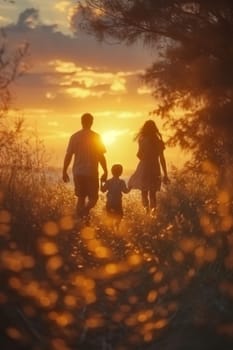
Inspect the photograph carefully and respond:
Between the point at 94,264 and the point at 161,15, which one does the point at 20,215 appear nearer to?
the point at 94,264

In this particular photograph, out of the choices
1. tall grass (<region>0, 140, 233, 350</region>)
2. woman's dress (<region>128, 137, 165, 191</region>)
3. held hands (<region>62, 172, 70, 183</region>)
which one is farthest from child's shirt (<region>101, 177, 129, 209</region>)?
A: tall grass (<region>0, 140, 233, 350</region>)

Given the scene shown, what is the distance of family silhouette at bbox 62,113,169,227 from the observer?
14031 mm

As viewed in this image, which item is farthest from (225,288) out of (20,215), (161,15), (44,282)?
(161,15)

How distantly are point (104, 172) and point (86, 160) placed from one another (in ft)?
2.14

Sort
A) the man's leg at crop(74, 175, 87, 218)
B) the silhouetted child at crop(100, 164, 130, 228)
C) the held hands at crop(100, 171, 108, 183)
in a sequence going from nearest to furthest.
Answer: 1. the man's leg at crop(74, 175, 87, 218)
2. the held hands at crop(100, 171, 108, 183)
3. the silhouetted child at crop(100, 164, 130, 228)

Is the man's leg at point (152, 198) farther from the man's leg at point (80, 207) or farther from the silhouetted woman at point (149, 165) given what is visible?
the man's leg at point (80, 207)

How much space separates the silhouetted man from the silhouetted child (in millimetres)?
722

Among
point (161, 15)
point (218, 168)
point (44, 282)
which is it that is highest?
point (161, 15)

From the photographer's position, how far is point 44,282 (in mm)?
8602

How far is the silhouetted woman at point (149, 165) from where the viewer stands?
56.1 feet

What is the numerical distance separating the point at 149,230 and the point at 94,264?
160 centimetres

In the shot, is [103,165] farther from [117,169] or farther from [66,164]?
[117,169]

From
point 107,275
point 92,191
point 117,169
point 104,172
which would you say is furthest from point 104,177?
point 107,275

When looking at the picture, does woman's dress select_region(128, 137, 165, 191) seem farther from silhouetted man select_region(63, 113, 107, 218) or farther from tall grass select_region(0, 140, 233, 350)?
tall grass select_region(0, 140, 233, 350)
